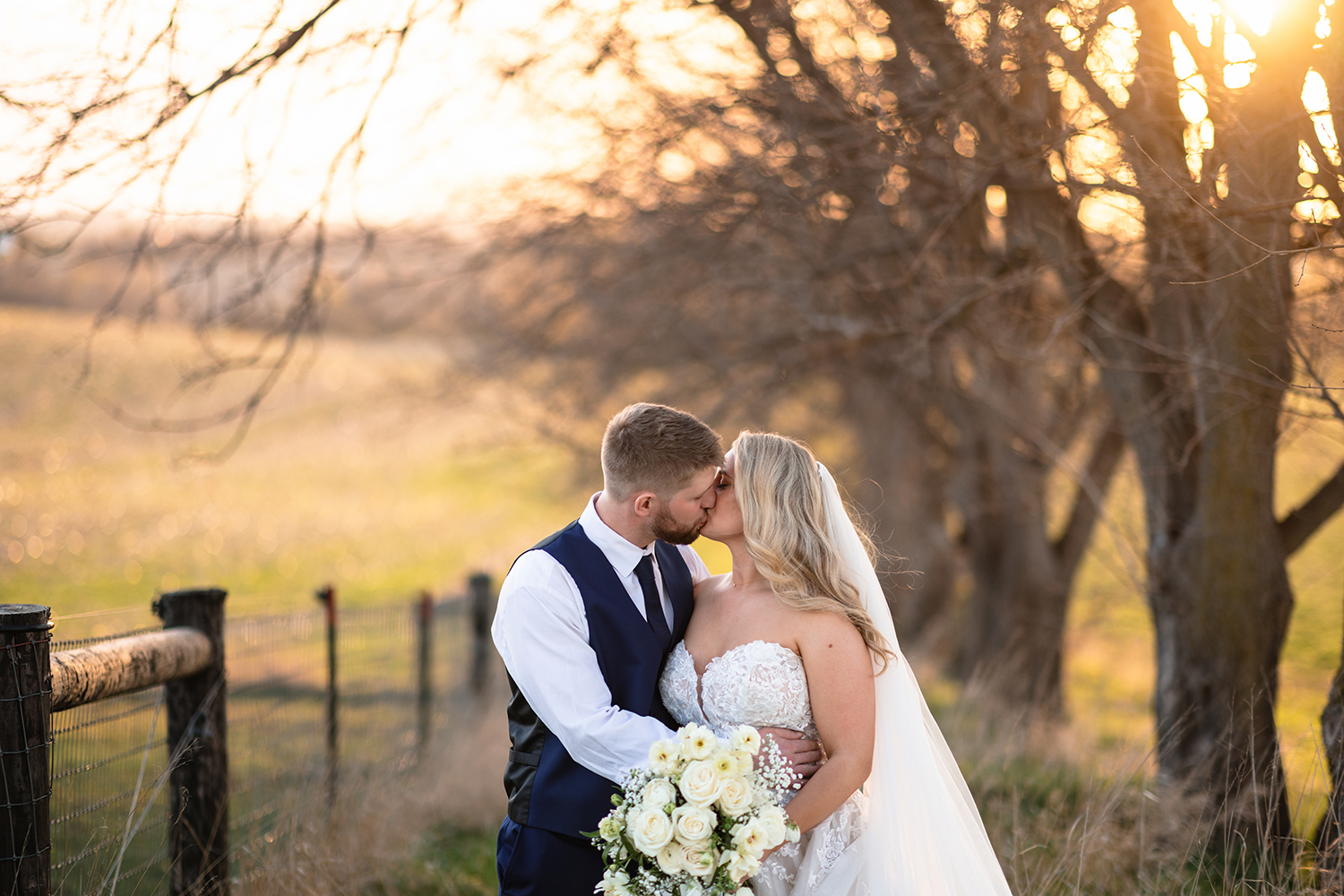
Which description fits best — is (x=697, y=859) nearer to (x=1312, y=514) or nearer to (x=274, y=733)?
(x=274, y=733)

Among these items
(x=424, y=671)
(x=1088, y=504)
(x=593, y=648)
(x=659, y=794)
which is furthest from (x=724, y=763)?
(x=1088, y=504)

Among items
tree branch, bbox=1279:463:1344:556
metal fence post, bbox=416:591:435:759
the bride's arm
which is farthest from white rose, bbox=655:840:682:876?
metal fence post, bbox=416:591:435:759

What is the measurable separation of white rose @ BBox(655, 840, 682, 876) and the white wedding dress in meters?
0.72

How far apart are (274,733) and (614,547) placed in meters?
3.16

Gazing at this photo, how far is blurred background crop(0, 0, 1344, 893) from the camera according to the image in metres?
3.91

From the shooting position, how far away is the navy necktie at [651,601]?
135 inches

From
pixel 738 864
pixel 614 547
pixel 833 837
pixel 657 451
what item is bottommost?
pixel 833 837

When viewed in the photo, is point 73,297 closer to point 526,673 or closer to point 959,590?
point 959,590

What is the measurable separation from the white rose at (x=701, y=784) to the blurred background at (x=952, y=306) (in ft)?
6.85

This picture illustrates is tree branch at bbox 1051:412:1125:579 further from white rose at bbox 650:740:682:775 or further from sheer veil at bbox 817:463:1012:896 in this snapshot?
white rose at bbox 650:740:682:775

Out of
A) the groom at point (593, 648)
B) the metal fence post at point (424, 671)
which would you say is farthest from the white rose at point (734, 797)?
the metal fence post at point (424, 671)

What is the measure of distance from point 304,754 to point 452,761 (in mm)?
1493

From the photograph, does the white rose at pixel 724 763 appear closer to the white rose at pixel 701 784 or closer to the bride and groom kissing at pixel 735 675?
the white rose at pixel 701 784

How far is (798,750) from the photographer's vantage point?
3240mm
